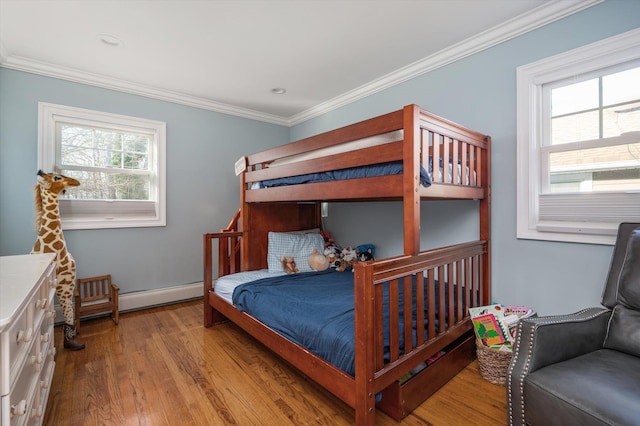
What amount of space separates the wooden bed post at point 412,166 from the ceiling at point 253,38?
36.6 inches

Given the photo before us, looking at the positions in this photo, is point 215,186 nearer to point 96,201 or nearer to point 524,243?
point 96,201

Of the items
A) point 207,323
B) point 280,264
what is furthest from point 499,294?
point 207,323

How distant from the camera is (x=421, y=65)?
2588 millimetres

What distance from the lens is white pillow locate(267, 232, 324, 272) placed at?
9.30 feet

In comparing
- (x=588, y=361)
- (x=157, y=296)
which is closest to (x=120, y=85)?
(x=157, y=296)

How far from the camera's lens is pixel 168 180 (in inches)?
130

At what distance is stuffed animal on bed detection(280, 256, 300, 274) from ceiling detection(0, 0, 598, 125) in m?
1.76

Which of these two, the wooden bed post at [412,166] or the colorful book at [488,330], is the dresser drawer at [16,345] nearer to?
the wooden bed post at [412,166]

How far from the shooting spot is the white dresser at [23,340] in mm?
904

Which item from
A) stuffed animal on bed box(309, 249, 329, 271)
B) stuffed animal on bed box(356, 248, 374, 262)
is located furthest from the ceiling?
stuffed animal on bed box(309, 249, 329, 271)

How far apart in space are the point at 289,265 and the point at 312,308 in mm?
976

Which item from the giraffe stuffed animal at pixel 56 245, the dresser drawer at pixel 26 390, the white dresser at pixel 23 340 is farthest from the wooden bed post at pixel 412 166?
the giraffe stuffed animal at pixel 56 245

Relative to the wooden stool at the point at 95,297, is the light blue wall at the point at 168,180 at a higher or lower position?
higher

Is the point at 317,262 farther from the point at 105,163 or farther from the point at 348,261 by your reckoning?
the point at 105,163
